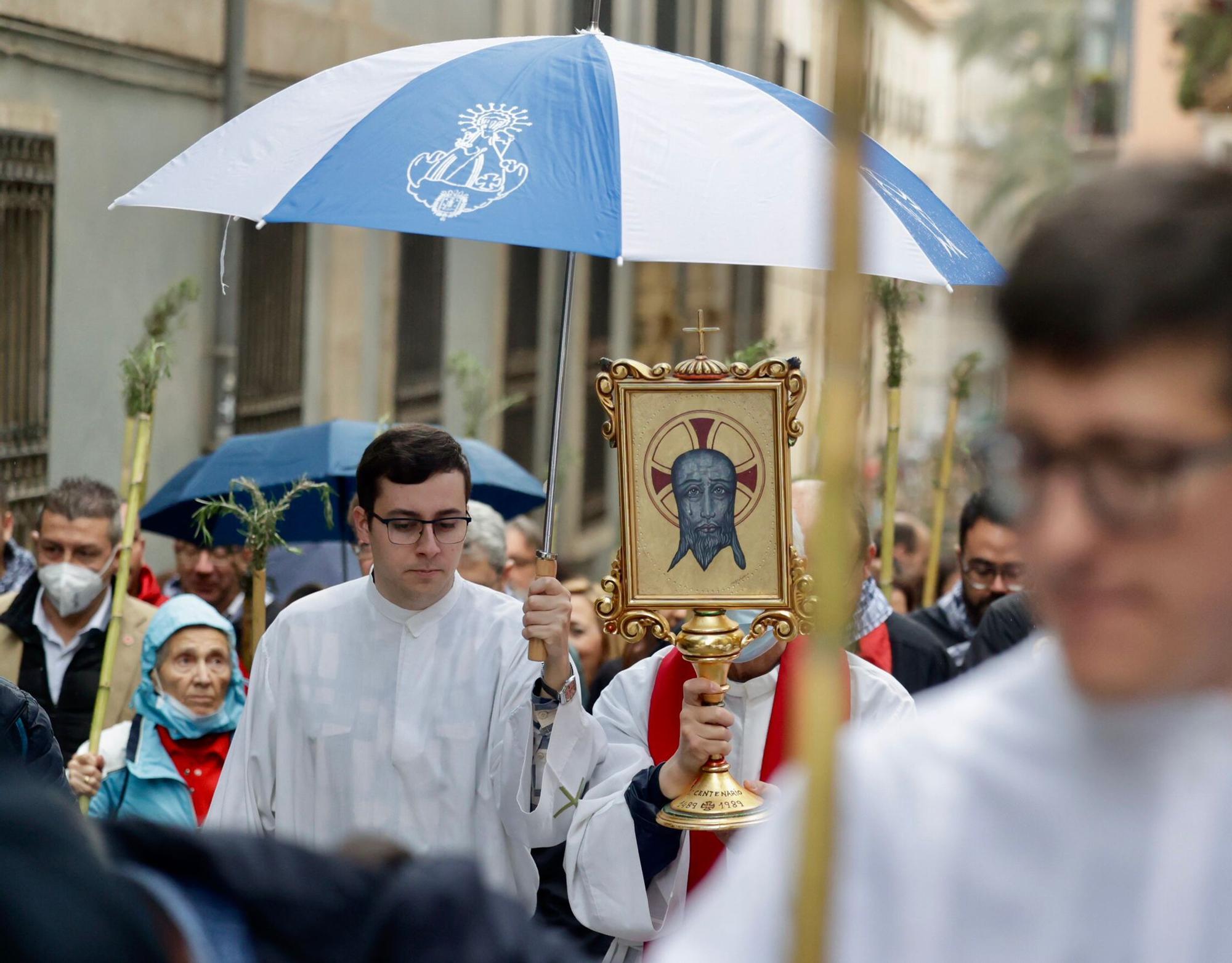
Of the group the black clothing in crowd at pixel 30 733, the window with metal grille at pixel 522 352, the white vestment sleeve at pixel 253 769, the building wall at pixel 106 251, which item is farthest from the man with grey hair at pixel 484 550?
the window with metal grille at pixel 522 352

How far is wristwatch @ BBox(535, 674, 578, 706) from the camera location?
367 centimetres

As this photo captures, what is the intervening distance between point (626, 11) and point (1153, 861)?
17.4m

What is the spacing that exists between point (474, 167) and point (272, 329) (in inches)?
285

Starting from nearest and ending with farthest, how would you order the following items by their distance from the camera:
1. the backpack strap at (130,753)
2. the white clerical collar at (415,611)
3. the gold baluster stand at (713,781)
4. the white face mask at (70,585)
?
1. the gold baluster stand at (713,781)
2. the white clerical collar at (415,611)
3. the backpack strap at (130,753)
4. the white face mask at (70,585)

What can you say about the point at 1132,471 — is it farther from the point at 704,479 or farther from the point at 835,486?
the point at 704,479

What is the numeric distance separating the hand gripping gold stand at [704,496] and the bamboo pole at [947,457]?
2.20 metres

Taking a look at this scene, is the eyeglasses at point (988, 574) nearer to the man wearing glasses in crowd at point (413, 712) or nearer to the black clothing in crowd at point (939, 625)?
the black clothing in crowd at point (939, 625)

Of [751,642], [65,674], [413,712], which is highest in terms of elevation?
[751,642]

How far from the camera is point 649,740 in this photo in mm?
3852

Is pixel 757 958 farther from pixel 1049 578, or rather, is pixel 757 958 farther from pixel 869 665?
pixel 869 665

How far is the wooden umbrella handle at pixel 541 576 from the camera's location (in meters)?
3.58

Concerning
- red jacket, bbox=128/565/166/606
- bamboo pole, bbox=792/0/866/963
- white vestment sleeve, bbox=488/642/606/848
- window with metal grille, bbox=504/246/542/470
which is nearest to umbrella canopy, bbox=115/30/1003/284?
white vestment sleeve, bbox=488/642/606/848

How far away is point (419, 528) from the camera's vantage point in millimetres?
4012

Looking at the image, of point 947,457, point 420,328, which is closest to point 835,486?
point 947,457
